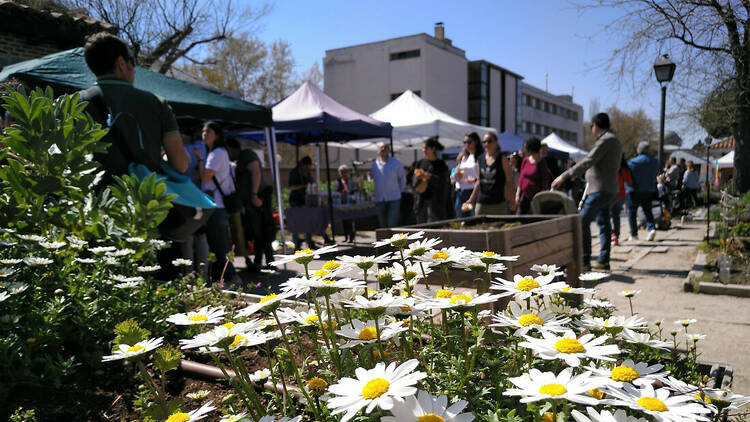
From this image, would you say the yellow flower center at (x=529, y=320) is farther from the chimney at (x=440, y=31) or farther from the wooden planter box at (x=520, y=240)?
the chimney at (x=440, y=31)

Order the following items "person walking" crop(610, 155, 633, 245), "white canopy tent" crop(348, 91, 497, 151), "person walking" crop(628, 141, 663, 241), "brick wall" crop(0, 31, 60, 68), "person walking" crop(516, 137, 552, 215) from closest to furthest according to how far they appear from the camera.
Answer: "person walking" crop(516, 137, 552, 215) → "person walking" crop(610, 155, 633, 245) → "brick wall" crop(0, 31, 60, 68) → "person walking" crop(628, 141, 663, 241) → "white canopy tent" crop(348, 91, 497, 151)

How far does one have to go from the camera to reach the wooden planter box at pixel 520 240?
2.86m

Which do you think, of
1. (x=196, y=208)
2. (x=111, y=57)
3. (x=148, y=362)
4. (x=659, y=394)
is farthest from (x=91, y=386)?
(x=111, y=57)

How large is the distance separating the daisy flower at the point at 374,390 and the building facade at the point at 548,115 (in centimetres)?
5550

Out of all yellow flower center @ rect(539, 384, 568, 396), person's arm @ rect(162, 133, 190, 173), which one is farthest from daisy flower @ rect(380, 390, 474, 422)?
person's arm @ rect(162, 133, 190, 173)

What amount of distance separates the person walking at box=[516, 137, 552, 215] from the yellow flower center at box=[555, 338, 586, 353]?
606 centimetres

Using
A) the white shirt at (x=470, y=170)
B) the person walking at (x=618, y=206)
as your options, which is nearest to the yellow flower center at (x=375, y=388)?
the white shirt at (x=470, y=170)

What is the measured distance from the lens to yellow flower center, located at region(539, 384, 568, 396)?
0.74m

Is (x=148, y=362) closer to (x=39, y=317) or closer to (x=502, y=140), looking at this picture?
(x=39, y=317)

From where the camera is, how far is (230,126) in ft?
31.5

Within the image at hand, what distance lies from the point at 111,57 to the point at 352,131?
244 inches

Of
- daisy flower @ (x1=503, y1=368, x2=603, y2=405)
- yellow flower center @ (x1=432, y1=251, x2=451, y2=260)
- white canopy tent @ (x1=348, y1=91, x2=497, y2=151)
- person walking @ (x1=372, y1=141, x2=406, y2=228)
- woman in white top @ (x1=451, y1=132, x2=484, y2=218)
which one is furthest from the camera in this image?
white canopy tent @ (x1=348, y1=91, x2=497, y2=151)

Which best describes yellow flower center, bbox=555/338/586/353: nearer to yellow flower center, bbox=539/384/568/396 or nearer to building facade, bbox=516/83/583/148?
yellow flower center, bbox=539/384/568/396

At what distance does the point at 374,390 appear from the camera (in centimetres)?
78
